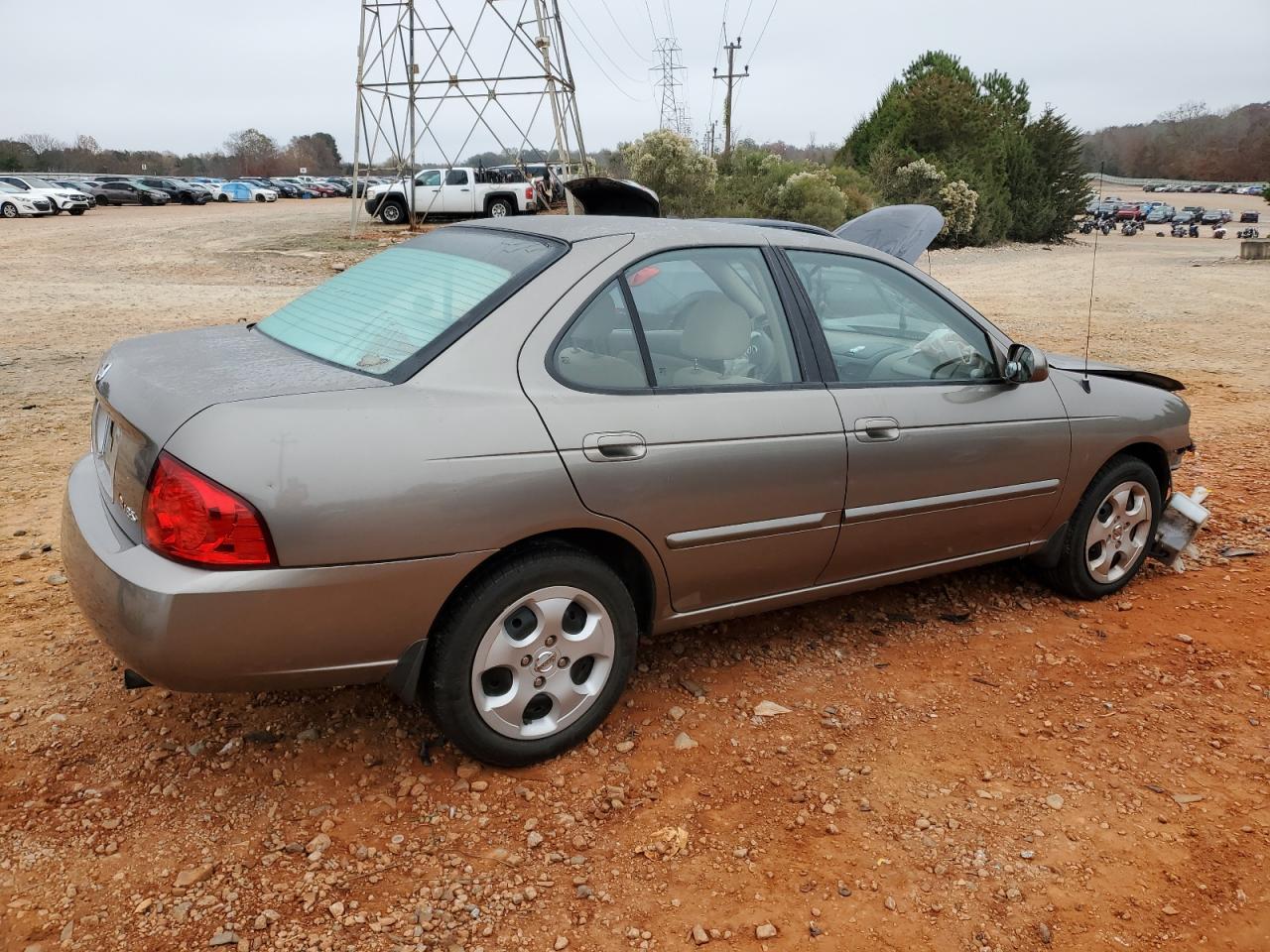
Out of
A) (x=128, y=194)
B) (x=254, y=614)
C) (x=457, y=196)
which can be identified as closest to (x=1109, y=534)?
(x=254, y=614)

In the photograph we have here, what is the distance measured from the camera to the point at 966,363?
3.72 m

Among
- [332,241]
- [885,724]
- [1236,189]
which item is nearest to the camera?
[885,724]

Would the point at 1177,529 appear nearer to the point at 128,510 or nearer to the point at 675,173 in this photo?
the point at 128,510

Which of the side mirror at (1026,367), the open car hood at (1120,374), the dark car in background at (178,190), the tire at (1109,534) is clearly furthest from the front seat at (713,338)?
the dark car in background at (178,190)

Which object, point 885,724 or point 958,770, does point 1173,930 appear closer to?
point 958,770

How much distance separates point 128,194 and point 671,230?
48.7m

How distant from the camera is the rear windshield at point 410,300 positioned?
110 inches

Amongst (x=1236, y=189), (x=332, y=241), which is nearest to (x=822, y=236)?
(x=332, y=241)

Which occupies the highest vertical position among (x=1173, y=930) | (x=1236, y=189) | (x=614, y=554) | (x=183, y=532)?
(x=1236, y=189)

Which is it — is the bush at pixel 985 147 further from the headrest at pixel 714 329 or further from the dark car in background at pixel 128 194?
the dark car in background at pixel 128 194

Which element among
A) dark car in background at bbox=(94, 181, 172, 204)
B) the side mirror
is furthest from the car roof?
dark car in background at bbox=(94, 181, 172, 204)

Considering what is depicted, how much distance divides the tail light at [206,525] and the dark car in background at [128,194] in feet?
158

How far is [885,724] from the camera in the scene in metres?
3.25

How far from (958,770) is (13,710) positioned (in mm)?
3024
